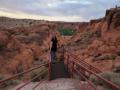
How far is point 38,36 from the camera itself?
51875 millimetres

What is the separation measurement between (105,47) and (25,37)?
1802 centimetres

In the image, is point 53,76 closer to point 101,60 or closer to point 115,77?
point 115,77

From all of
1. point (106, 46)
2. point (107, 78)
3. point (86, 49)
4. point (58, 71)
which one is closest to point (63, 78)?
point (58, 71)

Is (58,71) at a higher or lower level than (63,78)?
higher

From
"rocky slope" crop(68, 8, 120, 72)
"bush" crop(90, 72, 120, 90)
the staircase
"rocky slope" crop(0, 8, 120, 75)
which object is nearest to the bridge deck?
the staircase

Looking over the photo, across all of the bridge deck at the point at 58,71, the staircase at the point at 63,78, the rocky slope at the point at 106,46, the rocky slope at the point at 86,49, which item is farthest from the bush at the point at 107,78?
the rocky slope at the point at 106,46

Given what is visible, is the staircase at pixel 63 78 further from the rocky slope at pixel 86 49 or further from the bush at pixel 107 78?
the rocky slope at pixel 86 49

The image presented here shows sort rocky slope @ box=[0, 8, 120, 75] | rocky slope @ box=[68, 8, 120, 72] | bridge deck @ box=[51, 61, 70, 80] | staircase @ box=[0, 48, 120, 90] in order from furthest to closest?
rocky slope @ box=[0, 8, 120, 75] < rocky slope @ box=[68, 8, 120, 72] < bridge deck @ box=[51, 61, 70, 80] < staircase @ box=[0, 48, 120, 90]

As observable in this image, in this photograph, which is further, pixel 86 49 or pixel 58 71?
pixel 86 49

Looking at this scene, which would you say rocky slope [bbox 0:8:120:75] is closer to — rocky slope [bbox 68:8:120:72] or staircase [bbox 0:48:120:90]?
rocky slope [bbox 68:8:120:72]

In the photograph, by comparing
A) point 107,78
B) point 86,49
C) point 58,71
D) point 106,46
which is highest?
point 107,78

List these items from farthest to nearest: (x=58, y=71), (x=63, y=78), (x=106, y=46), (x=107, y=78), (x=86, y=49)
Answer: (x=86, y=49), (x=106, y=46), (x=58, y=71), (x=63, y=78), (x=107, y=78)

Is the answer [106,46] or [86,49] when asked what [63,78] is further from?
[86,49]

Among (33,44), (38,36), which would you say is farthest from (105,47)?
(38,36)
